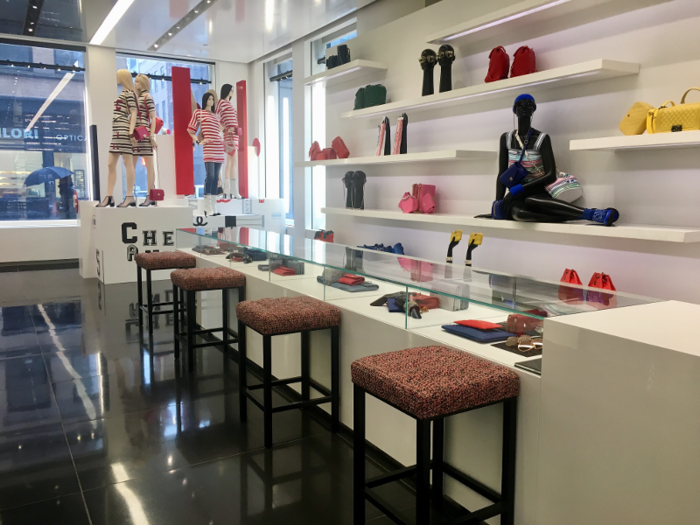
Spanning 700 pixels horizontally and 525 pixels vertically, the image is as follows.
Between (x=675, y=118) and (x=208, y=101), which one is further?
(x=208, y=101)

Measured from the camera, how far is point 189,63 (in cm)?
1011

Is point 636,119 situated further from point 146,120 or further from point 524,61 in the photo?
point 146,120

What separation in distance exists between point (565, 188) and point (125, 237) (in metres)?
5.29

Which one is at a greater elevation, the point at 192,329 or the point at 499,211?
the point at 499,211

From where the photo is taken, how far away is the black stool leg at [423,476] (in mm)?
1579

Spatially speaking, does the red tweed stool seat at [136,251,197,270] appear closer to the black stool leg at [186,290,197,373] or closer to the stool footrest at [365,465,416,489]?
the black stool leg at [186,290,197,373]

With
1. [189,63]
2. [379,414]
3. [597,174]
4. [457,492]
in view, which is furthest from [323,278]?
[189,63]

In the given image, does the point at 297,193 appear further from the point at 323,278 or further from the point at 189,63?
the point at 323,278

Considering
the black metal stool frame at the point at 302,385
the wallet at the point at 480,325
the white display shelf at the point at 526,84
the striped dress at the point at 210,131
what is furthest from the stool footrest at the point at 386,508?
the striped dress at the point at 210,131

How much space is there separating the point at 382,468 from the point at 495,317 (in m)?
0.85

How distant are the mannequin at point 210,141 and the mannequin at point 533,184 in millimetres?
5062

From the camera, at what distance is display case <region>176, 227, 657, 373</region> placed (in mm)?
1832

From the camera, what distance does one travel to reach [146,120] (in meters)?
7.22

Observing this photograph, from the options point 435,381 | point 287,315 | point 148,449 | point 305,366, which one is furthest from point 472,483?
point 148,449
